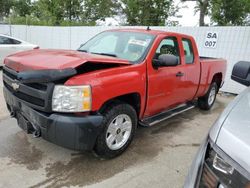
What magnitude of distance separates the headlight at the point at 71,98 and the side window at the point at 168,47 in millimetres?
1575

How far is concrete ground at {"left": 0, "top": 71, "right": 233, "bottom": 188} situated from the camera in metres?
2.85

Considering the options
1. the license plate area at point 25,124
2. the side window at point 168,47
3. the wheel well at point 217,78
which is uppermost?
the side window at point 168,47

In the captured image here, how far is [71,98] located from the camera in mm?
2682

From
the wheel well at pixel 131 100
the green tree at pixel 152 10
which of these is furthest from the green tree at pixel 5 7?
the wheel well at pixel 131 100

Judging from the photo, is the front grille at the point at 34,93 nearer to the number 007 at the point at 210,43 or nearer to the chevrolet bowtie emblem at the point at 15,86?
the chevrolet bowtie emblem at the point at 15,86

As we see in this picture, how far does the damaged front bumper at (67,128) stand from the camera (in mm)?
2695

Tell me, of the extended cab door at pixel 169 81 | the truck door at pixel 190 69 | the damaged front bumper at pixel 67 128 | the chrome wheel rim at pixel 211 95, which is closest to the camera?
the damaged front bumper at pixel 67 128

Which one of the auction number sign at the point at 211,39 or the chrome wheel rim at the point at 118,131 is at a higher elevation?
the auction number sign at the point at 211,39

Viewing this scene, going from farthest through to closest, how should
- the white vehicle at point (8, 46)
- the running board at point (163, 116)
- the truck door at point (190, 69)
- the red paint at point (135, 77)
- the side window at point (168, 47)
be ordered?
the white vehicle at point (8, 46)
the truck door at point (190, 69)
the side window at point (168, 47)
the running board at point (163, 116)
the red paint at point (135, 77)

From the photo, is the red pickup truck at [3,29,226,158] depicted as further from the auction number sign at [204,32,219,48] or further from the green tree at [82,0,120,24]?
the green tree at [82,0,120,24]

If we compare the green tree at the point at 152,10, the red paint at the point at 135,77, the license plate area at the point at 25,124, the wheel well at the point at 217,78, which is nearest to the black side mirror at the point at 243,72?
the red paint at the point at 135,77

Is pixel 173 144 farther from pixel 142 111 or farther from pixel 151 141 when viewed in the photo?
pixel 142 111

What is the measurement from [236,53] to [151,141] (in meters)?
5.12

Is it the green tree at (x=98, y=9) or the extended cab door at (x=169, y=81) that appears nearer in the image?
the extended cab door at (x=169, y=81)
